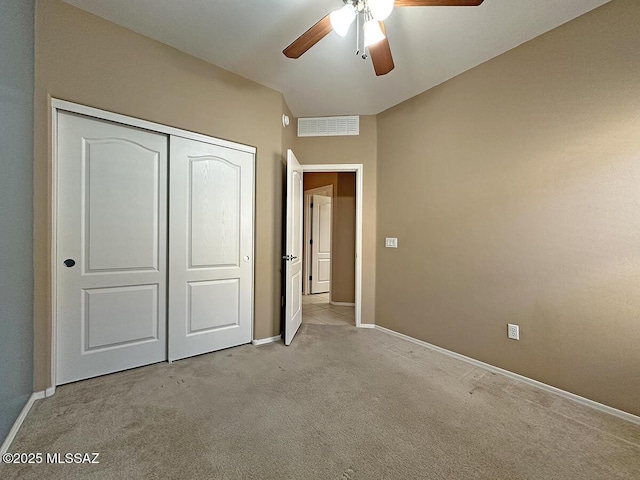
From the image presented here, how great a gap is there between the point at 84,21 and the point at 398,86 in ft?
8.52

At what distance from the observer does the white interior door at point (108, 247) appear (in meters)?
1.90

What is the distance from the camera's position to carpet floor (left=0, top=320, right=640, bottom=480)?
127cm

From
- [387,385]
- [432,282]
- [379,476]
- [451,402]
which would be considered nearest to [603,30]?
[432,282]

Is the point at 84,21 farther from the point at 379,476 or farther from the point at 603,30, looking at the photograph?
the point at 603,30

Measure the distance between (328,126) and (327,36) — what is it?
4.40 feet

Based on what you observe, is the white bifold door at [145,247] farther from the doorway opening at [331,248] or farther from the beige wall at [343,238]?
the beige wall at [343,238]

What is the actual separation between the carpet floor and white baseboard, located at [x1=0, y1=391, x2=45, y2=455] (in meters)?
0.03

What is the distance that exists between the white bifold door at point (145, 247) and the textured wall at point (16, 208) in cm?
22

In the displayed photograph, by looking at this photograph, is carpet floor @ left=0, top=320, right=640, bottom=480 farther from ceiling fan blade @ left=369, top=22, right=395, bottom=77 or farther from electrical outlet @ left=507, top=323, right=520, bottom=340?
ceiling fan blade @ left=369, top=22, right=395, bottom=77

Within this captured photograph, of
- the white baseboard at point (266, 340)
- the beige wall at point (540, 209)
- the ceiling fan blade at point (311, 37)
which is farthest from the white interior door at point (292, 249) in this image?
the beige wall at point (540, 209)

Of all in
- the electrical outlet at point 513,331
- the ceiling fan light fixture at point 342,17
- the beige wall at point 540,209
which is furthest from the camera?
the electrical outlet at point 513,331

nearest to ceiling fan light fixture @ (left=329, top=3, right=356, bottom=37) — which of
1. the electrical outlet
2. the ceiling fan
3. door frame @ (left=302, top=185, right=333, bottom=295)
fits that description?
the ceiling fan

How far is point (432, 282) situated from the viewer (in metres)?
2.76

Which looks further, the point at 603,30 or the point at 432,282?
the point at 432,282
